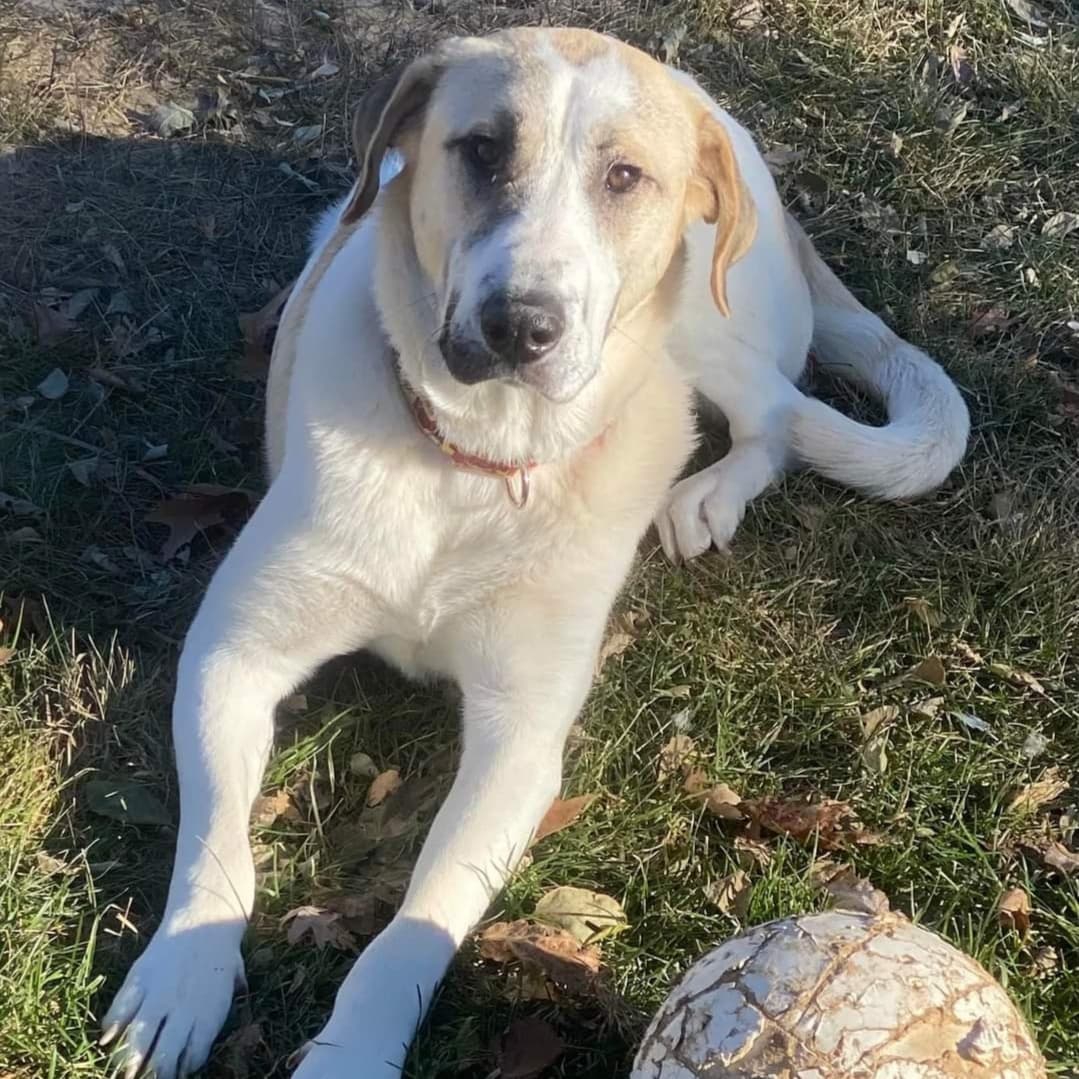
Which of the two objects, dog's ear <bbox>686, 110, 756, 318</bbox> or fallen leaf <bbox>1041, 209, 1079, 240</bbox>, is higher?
dog's ear <bbox>686, 110, 756, 318</bbox>

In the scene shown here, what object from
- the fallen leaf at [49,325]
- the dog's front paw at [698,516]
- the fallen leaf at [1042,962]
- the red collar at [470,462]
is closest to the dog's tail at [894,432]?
the dog's front paw at [698,516]

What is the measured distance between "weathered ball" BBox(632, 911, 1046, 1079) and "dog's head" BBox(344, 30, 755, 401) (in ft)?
3.41

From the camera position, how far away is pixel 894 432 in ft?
11.2

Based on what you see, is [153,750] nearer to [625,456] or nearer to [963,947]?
[625,456]

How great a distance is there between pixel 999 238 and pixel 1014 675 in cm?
182

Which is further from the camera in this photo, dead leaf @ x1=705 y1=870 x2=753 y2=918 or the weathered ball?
dead leaf @ x1=705 y1=870 x2=753 y2=918

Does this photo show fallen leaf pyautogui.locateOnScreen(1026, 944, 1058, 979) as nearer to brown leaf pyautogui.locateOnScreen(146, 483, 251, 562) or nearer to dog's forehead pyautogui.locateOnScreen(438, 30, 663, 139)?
dog's forehead pyautogui.locateOnScreen(438, 30, 663, 139)

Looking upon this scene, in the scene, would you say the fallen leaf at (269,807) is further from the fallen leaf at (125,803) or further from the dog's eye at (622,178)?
the dog's eye at (622,178)

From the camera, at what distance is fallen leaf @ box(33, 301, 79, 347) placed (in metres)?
3.75

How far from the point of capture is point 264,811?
2742 mm

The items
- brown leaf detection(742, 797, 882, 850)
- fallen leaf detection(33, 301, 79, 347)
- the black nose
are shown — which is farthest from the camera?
fallen leaf detection(33, 301, 79, 347)

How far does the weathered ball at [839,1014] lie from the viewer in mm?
→ 1804

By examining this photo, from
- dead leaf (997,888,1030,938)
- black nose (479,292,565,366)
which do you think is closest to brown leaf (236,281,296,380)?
black nose (479,292,565,366)

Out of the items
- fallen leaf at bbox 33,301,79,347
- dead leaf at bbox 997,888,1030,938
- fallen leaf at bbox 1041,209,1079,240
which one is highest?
fallen leaf at bbox 1041,209,1079,240
